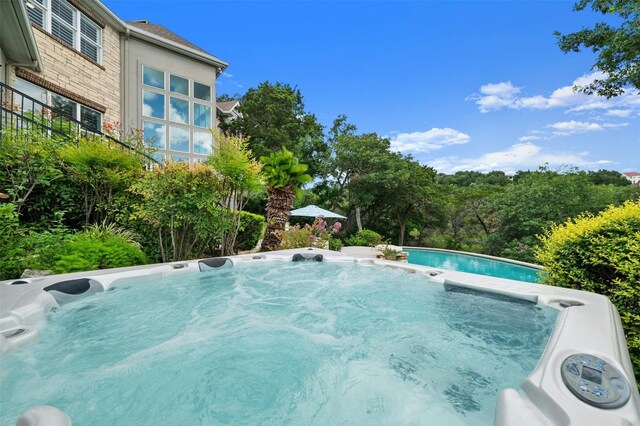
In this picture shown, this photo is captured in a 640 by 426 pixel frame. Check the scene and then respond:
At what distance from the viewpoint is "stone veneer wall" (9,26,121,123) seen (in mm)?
6742

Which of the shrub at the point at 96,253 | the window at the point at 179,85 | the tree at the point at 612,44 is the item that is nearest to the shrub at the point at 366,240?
the tree at the point at 612,44

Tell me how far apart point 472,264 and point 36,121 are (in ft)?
37.8

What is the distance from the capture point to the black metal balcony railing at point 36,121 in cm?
482

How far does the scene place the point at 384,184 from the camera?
13.5 metres

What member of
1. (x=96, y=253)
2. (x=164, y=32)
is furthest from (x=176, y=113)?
(x=96, y=253)

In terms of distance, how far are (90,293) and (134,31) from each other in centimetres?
→ 947

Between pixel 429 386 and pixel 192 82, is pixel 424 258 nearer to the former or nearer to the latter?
pixel 429 386

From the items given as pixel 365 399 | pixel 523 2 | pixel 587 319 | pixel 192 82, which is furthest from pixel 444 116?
pixel 365 399

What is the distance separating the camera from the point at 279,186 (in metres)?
6.64

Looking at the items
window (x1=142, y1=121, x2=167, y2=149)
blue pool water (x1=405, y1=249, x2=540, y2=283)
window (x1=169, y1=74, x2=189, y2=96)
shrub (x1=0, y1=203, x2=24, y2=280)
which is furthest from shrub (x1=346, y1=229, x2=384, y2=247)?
shrub (x1=0, y1=203, x2=24, y2=280)

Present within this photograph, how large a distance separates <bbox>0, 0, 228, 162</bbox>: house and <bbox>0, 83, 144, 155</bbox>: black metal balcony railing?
88 millimetres

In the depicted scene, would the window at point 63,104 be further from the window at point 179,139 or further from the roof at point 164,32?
the roof at point 164,32

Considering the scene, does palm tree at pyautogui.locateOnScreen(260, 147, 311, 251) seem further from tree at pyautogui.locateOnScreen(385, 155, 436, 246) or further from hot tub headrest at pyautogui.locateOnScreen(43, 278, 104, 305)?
tree at pyautogui.locateOnScreen(385, 155, 436, 246)

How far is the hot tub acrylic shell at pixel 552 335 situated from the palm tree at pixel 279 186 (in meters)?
2.61
